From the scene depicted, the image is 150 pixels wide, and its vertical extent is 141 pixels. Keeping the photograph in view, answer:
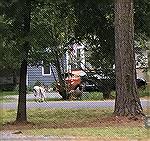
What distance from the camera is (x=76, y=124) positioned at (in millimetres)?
14891

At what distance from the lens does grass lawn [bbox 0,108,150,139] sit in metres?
12.0

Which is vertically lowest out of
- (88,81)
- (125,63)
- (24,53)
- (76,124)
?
(76,124)

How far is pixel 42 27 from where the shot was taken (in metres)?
15.7

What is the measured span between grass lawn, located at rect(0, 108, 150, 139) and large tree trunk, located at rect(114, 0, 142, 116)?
0.52 meters

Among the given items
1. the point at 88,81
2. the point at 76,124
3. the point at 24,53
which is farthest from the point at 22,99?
the point at 88,81

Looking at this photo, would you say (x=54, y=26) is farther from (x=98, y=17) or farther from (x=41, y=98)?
(x=41, y=98)

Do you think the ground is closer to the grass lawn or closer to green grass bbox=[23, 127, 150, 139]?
the grass lawn

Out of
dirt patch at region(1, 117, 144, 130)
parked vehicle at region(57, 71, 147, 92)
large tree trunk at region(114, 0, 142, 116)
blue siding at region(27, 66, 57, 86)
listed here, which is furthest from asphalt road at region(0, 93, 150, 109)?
dirt patch at region(1, 117, 144, 130)

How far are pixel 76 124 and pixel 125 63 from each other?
240 cm

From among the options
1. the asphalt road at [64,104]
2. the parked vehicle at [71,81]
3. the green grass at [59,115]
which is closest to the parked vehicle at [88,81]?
the parked vehicle at [71,81]

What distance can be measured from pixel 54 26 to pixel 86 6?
1.78 m

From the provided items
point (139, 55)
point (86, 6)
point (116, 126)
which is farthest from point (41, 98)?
point (116, 126)

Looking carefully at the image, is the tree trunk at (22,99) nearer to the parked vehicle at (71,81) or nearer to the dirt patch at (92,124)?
the dirt patch at (92,124)

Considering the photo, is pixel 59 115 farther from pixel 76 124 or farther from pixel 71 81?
pixel 71 81
